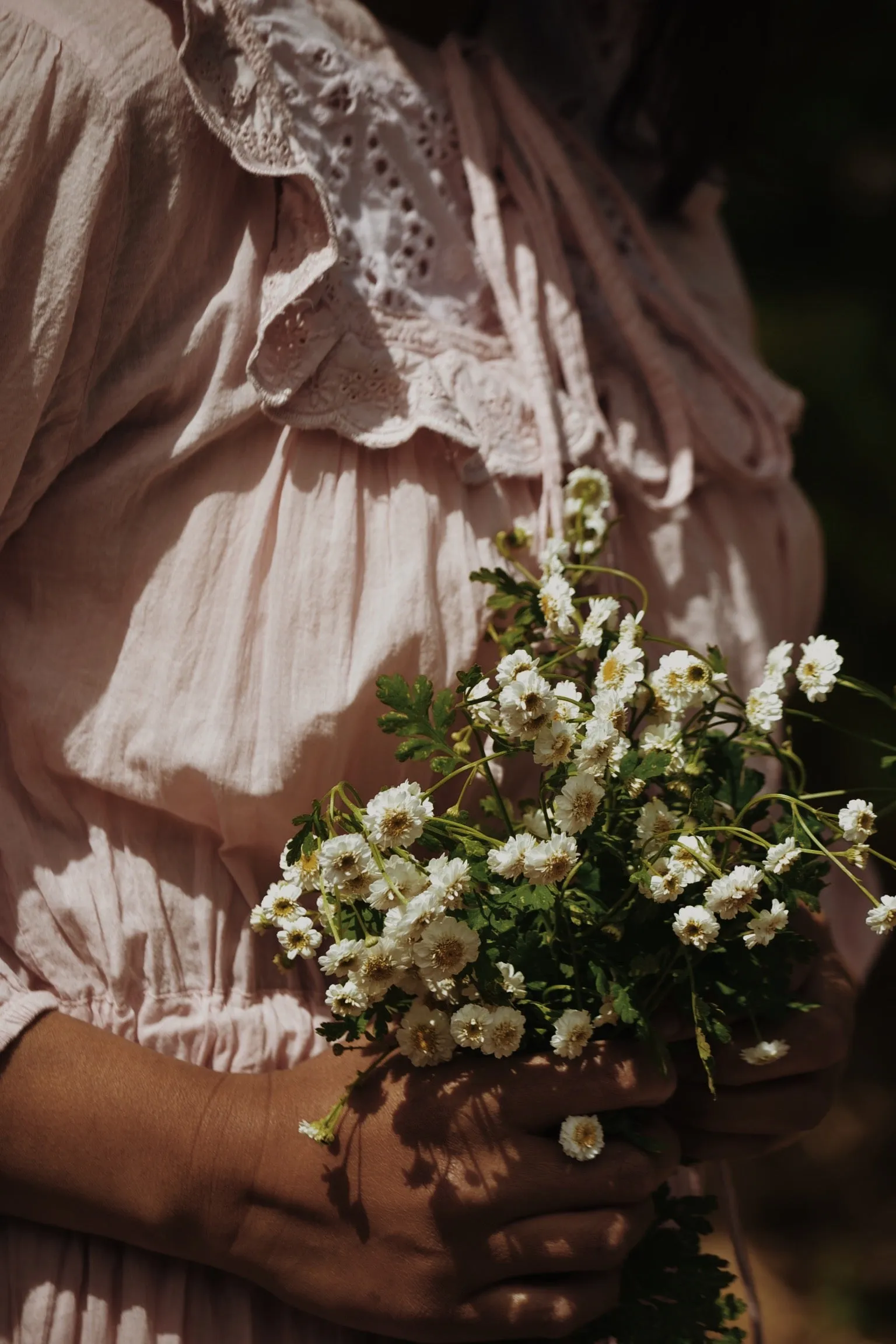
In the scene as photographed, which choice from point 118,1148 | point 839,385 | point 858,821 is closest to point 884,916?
point 858,821

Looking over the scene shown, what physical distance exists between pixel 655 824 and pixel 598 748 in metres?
0.06

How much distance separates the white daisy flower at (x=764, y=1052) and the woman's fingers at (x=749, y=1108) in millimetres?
46

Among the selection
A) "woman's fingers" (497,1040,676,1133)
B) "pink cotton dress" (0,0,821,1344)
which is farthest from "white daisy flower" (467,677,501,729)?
"woman's fingers" (497,1040,676,1133)

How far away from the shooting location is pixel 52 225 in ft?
2.18

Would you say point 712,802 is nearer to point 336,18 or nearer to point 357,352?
point 357,352

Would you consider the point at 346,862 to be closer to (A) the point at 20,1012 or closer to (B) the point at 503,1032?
(B) the point at 503,1032

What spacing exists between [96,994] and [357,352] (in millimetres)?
467

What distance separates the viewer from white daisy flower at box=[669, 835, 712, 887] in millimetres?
598

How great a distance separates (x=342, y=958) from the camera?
60 cm

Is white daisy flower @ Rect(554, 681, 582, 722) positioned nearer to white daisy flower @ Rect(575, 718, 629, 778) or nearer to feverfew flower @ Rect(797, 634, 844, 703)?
white daisy flower @ Rect(575, 718, 629, 778)

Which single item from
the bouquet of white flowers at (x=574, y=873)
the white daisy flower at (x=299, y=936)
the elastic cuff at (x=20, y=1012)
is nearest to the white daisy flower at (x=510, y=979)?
the bouquet of white flowers at (x=574, y=873)

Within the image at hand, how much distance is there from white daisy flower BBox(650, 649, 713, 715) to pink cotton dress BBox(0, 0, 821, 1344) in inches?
6.3

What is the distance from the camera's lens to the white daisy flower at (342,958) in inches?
23.6

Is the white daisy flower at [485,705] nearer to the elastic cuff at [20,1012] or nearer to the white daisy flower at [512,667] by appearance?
the white daisy flower at [512,667]
